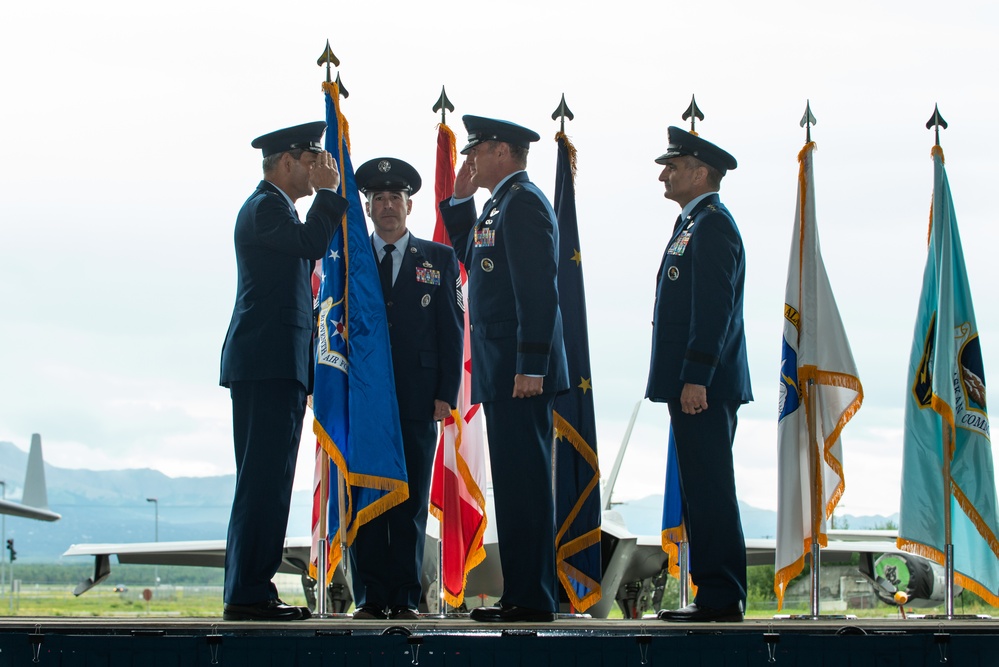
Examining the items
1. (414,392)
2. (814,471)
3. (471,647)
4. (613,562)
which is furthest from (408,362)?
(613,562)

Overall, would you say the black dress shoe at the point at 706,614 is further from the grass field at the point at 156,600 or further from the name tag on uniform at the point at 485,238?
the name tag on uniform at the point at 485,238

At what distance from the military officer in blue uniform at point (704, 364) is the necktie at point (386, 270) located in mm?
1317

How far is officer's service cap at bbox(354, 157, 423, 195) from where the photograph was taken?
5512 millimetres

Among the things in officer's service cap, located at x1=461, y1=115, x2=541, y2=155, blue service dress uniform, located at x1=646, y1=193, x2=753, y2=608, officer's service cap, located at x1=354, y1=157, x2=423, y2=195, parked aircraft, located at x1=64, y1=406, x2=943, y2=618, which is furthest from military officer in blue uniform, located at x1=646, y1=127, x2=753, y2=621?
parked aircraft, located at x1=64, y1=406, x2=943, y2=618

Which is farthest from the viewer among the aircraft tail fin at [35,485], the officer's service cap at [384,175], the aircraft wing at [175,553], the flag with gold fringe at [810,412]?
the aircraft tail fin at [35,485]

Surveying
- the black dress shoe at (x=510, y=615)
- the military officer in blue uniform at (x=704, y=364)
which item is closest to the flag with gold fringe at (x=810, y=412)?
the military officer in blue uniform at (x=704, y=364)

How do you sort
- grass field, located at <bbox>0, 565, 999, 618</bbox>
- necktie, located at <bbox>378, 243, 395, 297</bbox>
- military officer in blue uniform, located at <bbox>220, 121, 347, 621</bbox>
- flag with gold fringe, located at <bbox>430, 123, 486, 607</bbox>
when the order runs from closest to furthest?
military officer in blue uniform, located at <bbox>220, 121, 347, 621</bbox>, necktie, located at <bbox>378, 243, 395, 297</bbox>, flag with gold fringe, located at <bbox>430, 123, 486, 607</bbox>, grass field, located at <bbox>0, 565, 999, 618</bbox>

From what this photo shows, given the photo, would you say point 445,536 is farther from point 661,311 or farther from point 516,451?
point 661,311

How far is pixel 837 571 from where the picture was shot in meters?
15.2

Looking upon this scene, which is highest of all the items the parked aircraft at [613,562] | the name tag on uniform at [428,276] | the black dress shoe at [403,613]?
the name tag on uniform at [428,276]

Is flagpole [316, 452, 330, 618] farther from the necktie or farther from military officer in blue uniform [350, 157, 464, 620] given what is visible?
Answer: the necktie

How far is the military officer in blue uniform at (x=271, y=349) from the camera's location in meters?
4.27

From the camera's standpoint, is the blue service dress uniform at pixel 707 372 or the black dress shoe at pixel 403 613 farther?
the black dress shoe at pixel 403 613

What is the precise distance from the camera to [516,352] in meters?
4.57
